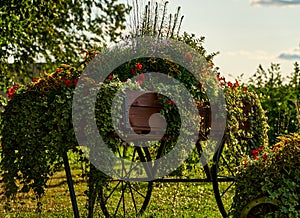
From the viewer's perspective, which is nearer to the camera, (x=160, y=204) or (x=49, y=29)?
(x=160, y=204)

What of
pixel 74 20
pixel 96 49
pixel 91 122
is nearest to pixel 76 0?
pixel 74 20

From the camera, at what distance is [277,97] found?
8.26 metres

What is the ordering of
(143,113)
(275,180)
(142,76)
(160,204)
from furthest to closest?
(160,204), (142,76), (143,113), (275,180)

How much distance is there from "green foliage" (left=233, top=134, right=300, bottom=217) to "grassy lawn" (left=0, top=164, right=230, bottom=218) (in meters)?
1.95

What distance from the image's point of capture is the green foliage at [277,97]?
304 inches

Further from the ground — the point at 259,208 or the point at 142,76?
the point at 142,76

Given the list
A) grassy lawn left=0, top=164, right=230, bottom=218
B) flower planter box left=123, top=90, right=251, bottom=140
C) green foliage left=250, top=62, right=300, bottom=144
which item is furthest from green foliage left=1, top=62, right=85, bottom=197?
green foliage left=250, top=62, right=300, bottom=144

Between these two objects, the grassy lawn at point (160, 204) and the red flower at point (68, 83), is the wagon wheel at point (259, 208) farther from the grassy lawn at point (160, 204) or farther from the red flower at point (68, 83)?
the grassy lawn at point (160, 204)

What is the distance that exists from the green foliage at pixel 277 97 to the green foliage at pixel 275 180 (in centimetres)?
473

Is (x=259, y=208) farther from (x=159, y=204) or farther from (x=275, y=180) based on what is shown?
(x=159, y=204)

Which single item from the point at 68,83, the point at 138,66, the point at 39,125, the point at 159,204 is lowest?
the point at 159,204

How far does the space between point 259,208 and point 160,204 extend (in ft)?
9.53

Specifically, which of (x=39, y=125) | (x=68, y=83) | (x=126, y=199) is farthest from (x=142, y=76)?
(x=126, y=199)

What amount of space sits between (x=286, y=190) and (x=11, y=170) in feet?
6.11
